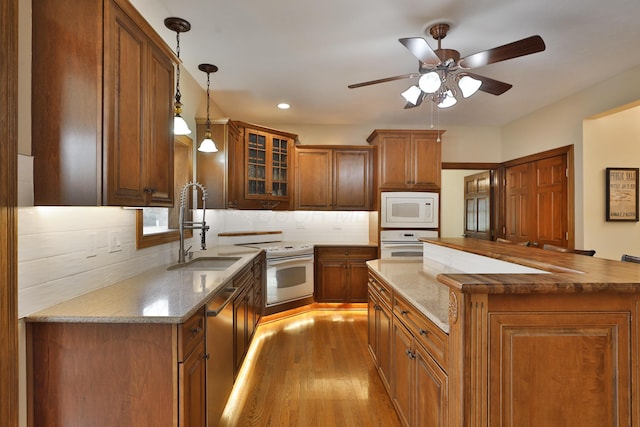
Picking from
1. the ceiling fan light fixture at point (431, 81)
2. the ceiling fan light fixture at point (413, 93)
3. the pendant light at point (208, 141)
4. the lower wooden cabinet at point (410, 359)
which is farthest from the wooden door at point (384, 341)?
the pendant light at point (208, 141)

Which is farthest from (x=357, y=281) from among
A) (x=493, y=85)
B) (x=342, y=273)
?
(x=493, y=85)

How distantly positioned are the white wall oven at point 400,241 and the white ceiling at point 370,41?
175cm

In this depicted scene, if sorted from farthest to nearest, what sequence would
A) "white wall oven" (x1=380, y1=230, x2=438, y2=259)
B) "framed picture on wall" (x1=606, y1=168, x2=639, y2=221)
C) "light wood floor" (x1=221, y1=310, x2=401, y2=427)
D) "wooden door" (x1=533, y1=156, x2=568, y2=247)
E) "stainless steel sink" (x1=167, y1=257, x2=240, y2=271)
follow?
"white wall oven" (x1=380, y1=230, x2=438, y2=259)
"wooden door" (x1=533, y1=156, x2=568, y2=247)
"framed picture on wall" (x1=606, y1=168, x2=639, y2=221)
"stainless steel sink" (x1=167, y1=257, x2=240, y2=271)
"light wood floor" (x1=221, y1=310, x2=401, y2=427)

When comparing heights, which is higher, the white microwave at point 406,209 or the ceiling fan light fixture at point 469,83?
the ceiling fan light fixture at point 469,83

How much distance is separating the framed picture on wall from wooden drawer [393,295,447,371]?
127 inches

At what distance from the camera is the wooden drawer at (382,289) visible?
2.10m

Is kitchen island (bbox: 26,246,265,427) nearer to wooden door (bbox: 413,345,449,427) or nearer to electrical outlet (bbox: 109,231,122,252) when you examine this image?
electrical outlet (bbox: 109,231,122,252)

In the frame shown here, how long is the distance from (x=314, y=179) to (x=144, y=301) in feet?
11.1

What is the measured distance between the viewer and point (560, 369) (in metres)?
1.06

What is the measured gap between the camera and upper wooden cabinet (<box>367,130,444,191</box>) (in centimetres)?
438

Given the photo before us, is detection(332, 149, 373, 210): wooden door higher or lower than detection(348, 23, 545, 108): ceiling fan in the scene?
lower

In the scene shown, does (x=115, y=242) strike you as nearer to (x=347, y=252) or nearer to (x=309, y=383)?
(x=309, y=383)

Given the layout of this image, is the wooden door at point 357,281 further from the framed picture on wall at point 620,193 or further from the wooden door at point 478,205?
the framed picture on wall at point 620,193

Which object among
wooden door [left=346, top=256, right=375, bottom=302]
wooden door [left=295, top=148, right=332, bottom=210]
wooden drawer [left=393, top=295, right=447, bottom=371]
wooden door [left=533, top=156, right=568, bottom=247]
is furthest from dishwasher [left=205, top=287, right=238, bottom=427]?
wooden door [left=533, top=156, right=568, bottom=247]
